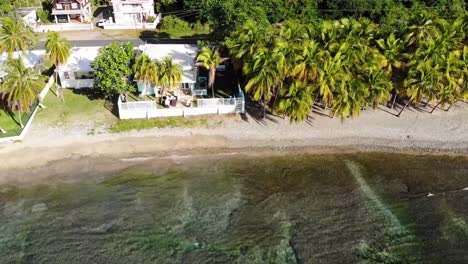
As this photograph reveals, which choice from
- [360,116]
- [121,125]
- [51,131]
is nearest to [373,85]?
[360,116]

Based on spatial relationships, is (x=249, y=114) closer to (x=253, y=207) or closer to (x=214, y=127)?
(x=214, y=127)

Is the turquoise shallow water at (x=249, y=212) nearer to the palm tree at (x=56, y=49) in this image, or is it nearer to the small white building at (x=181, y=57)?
the small white building at (x=181, y=57)

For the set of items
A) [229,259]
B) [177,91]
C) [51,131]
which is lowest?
[229,259]

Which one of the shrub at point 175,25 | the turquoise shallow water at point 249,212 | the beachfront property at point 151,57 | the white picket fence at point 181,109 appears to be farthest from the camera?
the shrub at point 175,25

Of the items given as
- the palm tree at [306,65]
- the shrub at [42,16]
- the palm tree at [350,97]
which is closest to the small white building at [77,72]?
the palm tree at [306,65]

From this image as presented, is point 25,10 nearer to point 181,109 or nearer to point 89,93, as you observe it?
point 89,93

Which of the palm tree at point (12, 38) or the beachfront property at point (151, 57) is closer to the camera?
the palm tree at point (12, 38)

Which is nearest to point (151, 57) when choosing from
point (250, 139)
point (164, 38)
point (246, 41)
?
point (246, 41)

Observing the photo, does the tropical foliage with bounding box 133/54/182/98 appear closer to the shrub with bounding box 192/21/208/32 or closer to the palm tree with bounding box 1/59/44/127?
the palm tree with bounding box 1/59/44/127
